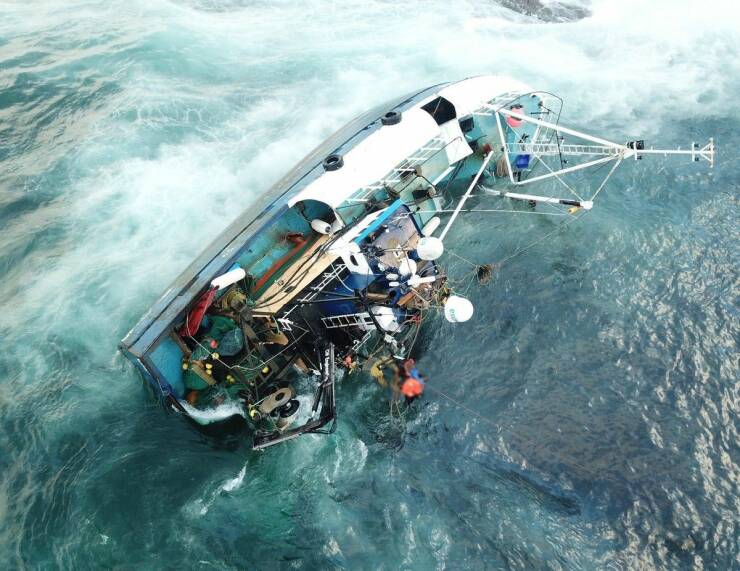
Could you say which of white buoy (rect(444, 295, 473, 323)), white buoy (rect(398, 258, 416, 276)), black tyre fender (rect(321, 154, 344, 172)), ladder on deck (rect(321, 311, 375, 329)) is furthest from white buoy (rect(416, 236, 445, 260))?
black tyre fender (rect(321, 154, 344, 172))

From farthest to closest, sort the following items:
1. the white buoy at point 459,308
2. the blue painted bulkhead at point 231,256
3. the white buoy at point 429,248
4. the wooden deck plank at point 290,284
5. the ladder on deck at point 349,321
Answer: the wooden deck plank at point 290,284, the ladder on deck at point 349,321, the white buoy at point 429,248, the blue painted bulkhead at point 231,256, the white buoy at point 459,308

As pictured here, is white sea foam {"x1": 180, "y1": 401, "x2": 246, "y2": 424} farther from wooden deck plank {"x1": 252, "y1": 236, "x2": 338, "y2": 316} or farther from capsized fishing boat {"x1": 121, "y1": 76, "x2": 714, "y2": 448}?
wooden deck plank {"x1": 252, "y1": 236, "x2": 338, "y2": 316}

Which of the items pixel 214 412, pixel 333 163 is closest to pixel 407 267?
pixel 333 163

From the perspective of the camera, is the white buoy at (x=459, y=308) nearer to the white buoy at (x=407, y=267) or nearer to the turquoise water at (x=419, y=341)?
the white buoy at (x=407, y=267)

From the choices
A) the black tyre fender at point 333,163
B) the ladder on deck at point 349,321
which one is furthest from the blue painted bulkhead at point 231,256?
the ladder on deck at point 349,321

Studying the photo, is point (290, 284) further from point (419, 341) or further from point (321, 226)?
point (419, 341)

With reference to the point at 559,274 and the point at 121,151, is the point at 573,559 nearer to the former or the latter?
the point at 559,274

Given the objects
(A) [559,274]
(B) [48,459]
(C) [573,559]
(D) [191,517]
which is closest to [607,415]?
(C) [573,559]
